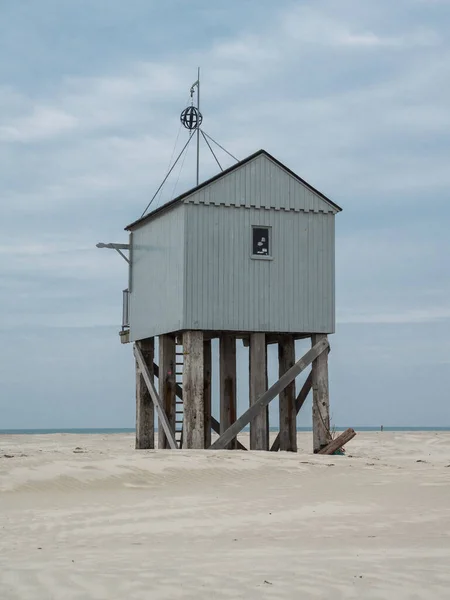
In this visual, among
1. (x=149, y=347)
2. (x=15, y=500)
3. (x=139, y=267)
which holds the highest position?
(x=139, y=267)

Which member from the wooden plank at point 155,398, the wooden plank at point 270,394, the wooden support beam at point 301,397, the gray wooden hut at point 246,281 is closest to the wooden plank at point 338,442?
the gray wooden hut at point 246,281

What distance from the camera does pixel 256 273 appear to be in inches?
854

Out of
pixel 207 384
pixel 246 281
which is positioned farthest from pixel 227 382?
pixel 246 281

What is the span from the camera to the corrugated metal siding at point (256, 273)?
21188 millimetres

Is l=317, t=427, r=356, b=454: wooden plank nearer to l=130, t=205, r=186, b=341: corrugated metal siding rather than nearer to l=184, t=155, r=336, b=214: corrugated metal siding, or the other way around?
l=130, t=205, r=186, b=341: corrugated metal siding

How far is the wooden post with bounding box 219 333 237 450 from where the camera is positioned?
24125 millimetres

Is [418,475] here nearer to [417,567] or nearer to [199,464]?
[199,464]

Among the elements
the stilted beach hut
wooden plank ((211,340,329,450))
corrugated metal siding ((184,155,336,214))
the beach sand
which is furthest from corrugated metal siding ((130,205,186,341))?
the beach sand

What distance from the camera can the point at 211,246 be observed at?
21.4 m

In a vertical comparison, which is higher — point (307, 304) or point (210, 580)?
point (307, 304)

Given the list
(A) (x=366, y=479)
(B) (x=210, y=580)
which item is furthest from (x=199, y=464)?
(B) (x=210, y=580)

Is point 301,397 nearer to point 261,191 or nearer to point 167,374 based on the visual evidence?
point 167,374

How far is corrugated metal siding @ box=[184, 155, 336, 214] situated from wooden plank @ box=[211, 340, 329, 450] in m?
3.29

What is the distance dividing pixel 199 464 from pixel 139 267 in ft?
27.5
